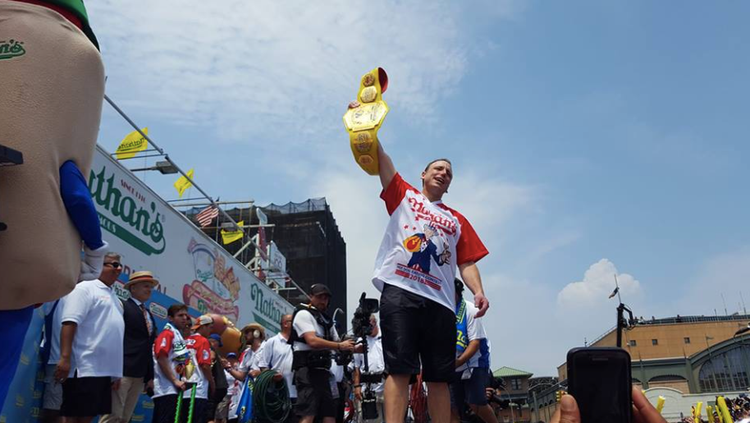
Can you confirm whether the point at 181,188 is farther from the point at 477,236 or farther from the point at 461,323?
the point at 477,236

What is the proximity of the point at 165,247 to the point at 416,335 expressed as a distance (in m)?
5.44

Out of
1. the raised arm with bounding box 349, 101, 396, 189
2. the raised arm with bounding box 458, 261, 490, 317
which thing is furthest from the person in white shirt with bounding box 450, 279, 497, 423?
the raised arm with bounding box 349, 101, 396, 189

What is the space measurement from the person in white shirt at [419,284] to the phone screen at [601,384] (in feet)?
3.26

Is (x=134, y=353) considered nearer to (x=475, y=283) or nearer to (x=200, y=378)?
(x=200, y=378)

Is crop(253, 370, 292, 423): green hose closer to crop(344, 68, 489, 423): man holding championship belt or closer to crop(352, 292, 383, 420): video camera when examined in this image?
crop(352, 292, 383, 420): video camera

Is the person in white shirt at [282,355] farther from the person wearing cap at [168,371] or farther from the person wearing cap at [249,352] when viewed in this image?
the person wearing cap at [168,371]

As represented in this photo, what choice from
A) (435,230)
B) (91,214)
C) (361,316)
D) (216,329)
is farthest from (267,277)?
(91,214)

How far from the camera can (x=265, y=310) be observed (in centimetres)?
1306

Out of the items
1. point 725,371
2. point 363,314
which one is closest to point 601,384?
point 363,314

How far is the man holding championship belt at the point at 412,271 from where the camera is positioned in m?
3.40

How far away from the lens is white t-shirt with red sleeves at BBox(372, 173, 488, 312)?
11.8ft

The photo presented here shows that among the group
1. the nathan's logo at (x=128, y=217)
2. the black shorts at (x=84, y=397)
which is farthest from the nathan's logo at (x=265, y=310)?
the black shorts at (x=84, y=397)

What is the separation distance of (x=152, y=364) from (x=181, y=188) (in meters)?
8.28

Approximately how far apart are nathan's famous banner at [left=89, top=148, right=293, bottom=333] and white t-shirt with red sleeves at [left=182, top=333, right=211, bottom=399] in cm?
98
